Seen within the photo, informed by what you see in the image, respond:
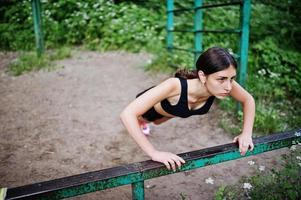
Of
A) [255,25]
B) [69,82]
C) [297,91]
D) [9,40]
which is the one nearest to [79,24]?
[9,40]

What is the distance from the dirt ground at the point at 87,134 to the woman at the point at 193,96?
0.67 m

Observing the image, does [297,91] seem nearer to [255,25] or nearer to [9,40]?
[255,25]

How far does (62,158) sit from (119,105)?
1.39 m

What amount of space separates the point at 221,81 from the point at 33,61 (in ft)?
14.5

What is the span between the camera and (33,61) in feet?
17.4

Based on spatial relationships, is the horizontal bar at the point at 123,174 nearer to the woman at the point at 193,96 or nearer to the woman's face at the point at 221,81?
the woman at the point at 193,96

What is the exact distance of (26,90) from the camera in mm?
4371

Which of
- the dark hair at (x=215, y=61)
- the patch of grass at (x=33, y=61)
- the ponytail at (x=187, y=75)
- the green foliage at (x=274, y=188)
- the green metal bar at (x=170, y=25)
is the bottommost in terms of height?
the patch of grass at (x=33, y=61)

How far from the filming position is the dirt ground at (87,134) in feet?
8.14

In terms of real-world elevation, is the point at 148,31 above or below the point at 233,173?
above

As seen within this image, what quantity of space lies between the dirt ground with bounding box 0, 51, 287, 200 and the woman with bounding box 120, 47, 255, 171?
2.19 ft

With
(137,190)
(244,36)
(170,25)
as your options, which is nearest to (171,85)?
(137,190)

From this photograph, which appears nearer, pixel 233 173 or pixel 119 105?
pixel 233 173

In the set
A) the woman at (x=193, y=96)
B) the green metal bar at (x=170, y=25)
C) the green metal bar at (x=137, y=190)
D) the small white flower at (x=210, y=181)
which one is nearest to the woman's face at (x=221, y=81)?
the woman at (x=193, y=96)
